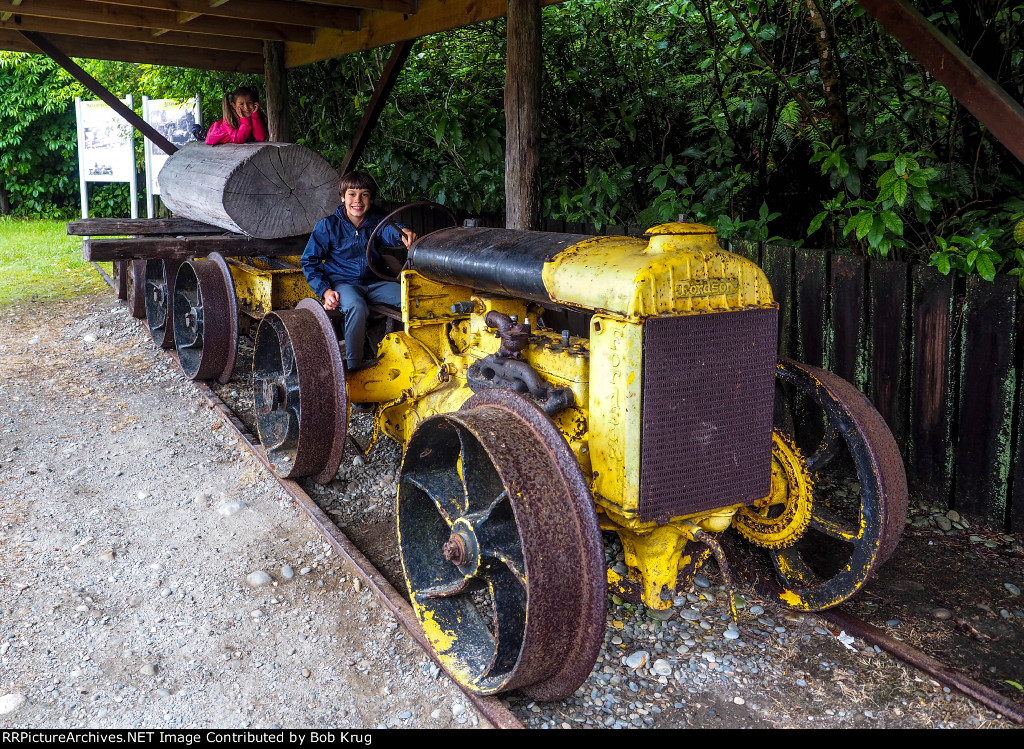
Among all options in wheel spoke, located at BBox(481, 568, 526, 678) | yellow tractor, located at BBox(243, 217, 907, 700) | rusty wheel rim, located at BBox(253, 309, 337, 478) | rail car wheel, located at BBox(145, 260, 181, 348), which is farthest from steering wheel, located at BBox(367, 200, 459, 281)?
rail car wheel, located at BBox(145, 260, 181, 348)

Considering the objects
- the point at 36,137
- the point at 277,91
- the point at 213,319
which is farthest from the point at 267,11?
the point at 36,137

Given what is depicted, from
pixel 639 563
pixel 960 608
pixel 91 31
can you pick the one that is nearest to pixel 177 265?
pixel 91 31

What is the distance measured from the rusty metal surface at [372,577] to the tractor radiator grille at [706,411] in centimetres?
75

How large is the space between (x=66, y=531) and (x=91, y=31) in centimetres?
539

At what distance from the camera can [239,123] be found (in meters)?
7.35

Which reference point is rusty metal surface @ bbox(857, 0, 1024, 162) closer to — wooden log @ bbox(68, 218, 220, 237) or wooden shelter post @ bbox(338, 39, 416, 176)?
wooden shelter post @ bbox(338, 39, 416, 176)

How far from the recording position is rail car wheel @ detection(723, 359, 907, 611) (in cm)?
308

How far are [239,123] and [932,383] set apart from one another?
5635 millimetres

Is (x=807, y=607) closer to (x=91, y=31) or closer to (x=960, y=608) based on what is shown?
(x=960, y=608)

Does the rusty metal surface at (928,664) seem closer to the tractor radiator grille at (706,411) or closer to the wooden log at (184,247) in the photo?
the tractor radiator grille at (706,411)

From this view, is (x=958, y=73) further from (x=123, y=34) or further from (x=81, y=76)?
(x=81, y=76)

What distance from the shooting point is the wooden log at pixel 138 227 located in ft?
21.3

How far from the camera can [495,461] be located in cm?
252

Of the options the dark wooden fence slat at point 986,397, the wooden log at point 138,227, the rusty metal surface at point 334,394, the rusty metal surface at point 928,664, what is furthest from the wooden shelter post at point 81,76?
the rusty metal surface at point 928,664
